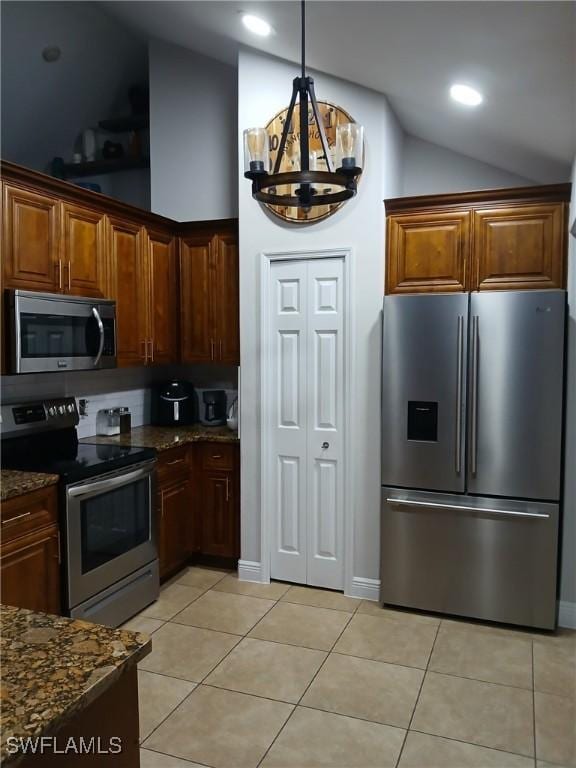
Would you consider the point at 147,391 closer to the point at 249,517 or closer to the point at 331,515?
the point at 249,517

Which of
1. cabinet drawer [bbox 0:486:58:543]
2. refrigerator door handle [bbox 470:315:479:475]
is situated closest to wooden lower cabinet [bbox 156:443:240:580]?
cabinet drawer [bbox 0:486:58:543]

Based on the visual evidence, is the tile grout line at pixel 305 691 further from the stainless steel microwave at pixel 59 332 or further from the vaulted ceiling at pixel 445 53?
the vaulted ceiling at pixel 445 53

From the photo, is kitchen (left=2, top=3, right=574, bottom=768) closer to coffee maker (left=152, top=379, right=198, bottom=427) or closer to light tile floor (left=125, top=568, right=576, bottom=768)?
light tile floor (left=125, top=568, right=576, bottom=768)

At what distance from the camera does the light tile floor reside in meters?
2.29

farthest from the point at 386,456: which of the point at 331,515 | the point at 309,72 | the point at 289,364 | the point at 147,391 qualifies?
the point at 309,72

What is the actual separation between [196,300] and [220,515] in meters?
1.48

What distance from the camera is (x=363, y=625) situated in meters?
3.32

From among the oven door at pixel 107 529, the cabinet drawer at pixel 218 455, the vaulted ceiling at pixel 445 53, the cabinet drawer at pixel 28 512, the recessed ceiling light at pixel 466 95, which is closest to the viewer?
the vaulted ceiling at pixel 445 53

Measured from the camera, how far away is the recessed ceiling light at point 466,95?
2.81m

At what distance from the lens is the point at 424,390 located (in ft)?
11.0

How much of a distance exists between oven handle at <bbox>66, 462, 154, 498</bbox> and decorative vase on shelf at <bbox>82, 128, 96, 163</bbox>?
8.37 feet

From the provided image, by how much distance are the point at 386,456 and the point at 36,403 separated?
2.00 meters

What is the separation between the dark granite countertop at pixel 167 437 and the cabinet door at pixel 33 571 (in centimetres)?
94

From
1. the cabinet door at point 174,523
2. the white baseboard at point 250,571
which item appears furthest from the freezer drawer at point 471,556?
the cabinet door at point 174,523
